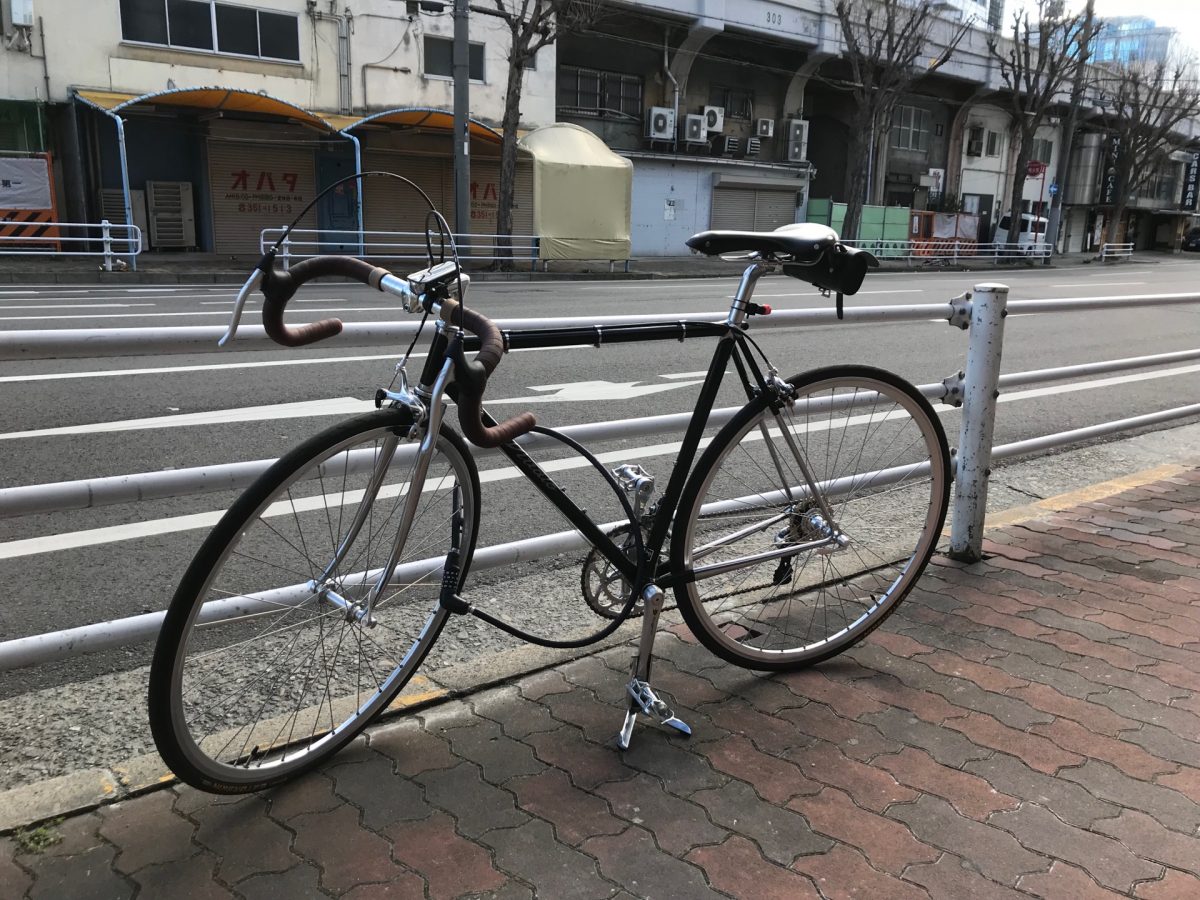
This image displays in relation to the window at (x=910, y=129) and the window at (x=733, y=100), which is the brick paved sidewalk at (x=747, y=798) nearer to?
the window at (x=733, y=100)

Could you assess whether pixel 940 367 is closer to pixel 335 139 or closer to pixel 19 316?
pixel 19 316

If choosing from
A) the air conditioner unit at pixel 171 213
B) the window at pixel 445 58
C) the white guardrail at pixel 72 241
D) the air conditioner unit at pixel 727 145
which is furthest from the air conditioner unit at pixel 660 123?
the white guardrail at pixel 72 241

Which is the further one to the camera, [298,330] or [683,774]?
[683,774]

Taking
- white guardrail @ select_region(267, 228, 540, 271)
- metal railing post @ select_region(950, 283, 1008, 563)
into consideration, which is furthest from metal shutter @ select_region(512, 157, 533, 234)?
metal railing post @ select_region(950, 283, 1008, 563)

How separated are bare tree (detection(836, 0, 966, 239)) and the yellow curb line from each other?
2808cm

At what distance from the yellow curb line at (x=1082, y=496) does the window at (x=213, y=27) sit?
879 inches

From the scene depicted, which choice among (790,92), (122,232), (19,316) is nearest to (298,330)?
(19,316)

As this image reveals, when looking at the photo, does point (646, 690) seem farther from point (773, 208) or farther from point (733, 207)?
point (773, 208)

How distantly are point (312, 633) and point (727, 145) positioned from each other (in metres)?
33.4

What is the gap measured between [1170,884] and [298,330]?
2.30 meters

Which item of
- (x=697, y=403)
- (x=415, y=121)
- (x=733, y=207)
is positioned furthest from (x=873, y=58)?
(x=697, y=403)

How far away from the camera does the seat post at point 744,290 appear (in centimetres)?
271

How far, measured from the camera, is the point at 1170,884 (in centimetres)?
212

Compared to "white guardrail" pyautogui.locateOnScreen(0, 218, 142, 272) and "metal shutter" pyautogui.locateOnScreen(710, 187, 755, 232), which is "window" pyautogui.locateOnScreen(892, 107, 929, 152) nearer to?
"metal shutter" pyautogui.locateOnScreen(710, 187, 755, 232)
